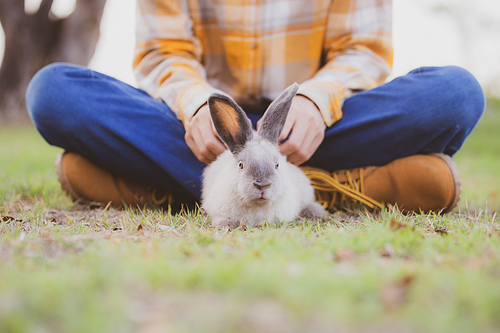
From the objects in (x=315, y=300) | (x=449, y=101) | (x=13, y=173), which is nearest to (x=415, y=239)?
(x=315, y=300)

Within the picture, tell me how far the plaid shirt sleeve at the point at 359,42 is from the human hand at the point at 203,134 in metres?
1.01

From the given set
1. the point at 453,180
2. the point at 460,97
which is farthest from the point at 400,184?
the point at 460,97

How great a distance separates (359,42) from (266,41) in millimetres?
757

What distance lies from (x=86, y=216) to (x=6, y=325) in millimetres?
1705

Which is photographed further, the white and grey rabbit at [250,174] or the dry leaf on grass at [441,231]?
the white and grey rabbit at [250,174]

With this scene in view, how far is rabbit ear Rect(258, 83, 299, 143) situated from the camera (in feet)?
7.82

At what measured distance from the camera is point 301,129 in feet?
8.43

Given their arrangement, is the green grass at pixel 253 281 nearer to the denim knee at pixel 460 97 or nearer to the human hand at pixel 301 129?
the human hand at pixel 301 129

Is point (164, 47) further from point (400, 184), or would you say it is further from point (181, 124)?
point (400, 184)

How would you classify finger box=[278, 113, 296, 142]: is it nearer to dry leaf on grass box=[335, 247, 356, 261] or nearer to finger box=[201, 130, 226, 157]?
finger box=[201, 130, 226, 157]

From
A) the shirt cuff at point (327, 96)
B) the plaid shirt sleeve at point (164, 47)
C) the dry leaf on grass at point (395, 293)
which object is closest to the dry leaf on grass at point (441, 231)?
the dry leaf on grass at point (395, 293)

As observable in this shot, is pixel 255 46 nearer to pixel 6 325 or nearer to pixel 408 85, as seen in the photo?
pixel 408 85

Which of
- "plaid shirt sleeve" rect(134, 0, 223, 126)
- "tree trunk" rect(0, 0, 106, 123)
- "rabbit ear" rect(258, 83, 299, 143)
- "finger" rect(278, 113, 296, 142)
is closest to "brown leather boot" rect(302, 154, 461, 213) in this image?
"finger" rect(278, 113, 296, 142)

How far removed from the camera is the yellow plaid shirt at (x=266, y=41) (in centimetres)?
317
